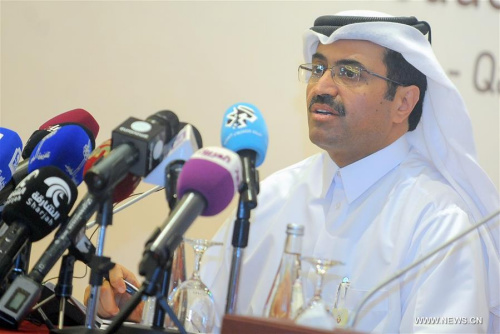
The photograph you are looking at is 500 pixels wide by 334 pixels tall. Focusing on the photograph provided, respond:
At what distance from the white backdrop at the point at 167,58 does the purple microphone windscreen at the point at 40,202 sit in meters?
2.00

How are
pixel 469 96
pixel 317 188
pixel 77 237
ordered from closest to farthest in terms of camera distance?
1. pixel 77 237
2. pixel 317 188
3. pixel 469 96

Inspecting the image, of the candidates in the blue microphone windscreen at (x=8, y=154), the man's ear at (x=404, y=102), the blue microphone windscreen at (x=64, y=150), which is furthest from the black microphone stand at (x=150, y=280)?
the man's ear at (x=404, y=102)

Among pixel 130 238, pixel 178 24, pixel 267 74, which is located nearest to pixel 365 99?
pixel 267 74

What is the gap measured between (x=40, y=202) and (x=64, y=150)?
32 cm

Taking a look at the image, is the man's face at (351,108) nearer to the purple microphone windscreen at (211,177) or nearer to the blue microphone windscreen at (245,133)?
the blue microphone windscreen at (245,133)

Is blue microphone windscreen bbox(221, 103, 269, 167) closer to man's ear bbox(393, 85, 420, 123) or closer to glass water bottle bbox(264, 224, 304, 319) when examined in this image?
glass water bottle bbox(264, 224, 304, 319)

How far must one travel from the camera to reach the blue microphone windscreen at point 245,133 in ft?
5.63

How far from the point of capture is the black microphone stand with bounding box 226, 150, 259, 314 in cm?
162

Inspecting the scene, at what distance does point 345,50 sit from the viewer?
294 centimetres

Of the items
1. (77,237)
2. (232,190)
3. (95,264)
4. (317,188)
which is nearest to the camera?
(232,190)

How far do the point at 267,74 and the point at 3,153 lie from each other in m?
1.83

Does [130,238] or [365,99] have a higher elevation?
[365,99]

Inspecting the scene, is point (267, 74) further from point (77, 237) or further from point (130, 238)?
point (77, 237)

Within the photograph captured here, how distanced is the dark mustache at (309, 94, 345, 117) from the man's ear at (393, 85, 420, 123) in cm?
24
